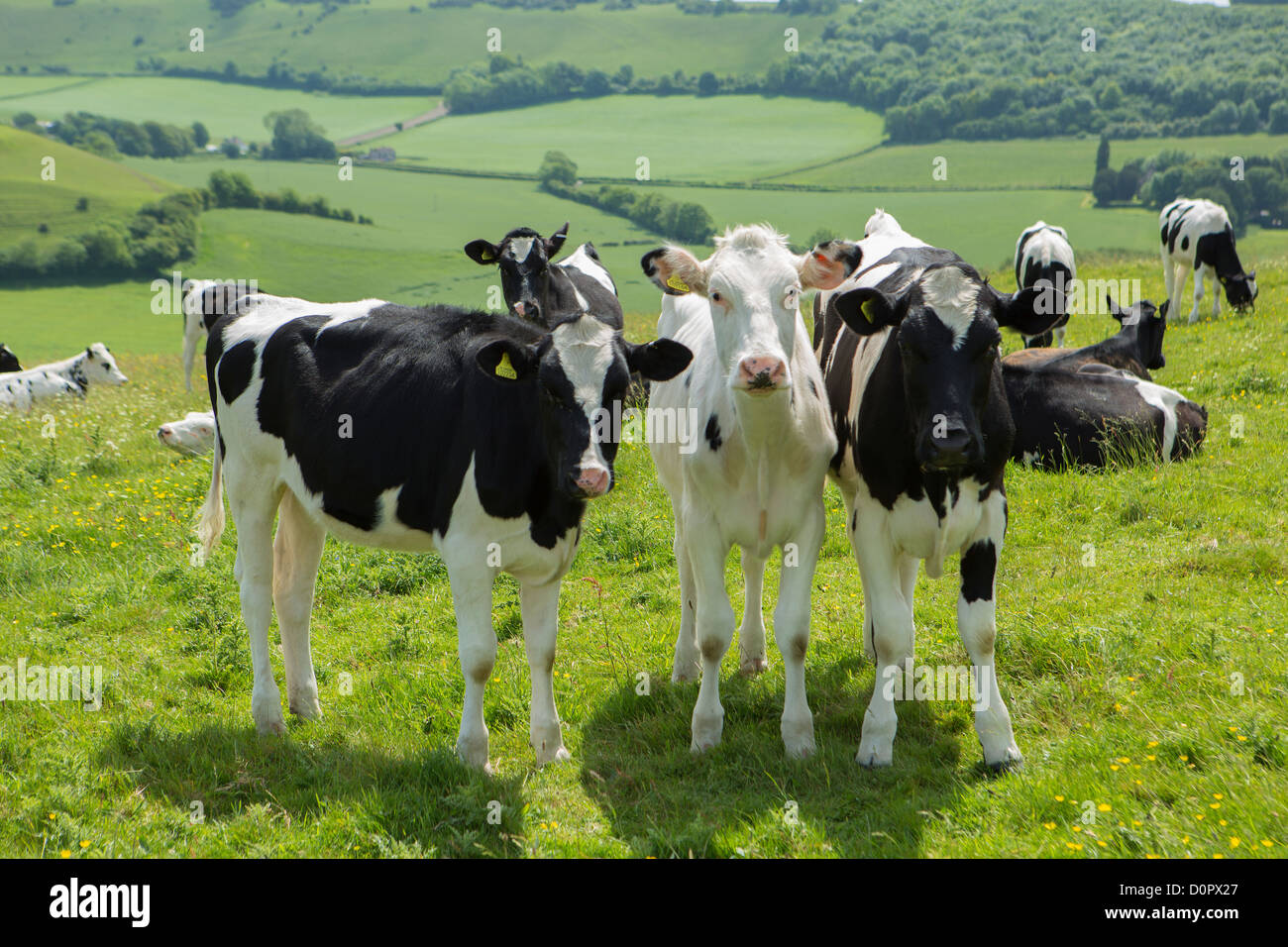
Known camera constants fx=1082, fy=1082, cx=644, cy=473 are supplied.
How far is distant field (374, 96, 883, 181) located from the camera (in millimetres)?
98062

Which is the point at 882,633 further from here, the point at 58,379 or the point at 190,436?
the point at 58,379

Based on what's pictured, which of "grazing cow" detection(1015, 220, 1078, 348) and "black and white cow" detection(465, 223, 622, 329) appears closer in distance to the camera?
"black and white cow" detection(465, 223, 622, 329)

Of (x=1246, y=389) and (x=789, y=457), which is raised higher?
(x=789, y=457)

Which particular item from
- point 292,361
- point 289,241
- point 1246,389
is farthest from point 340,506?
point 289,241

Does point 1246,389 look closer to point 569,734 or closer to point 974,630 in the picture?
point 974,630

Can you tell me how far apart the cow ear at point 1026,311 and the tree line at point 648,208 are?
184 feet

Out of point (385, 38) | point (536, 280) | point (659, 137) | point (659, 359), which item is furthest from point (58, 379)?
point (385, 38)

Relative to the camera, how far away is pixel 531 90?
134 meters

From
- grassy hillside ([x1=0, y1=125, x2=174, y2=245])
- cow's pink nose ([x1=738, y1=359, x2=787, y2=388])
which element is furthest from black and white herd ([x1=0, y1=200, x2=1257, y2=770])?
grassy hillside ([x1=0, y1=125, x2=174, y2=245])

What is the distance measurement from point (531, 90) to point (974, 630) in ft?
451

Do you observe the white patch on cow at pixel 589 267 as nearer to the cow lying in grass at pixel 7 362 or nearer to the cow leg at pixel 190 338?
the cow leg at pixel 190 338

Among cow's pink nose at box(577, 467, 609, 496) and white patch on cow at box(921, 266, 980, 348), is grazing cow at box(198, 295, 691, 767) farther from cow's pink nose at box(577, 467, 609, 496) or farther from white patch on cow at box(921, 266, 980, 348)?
white patch on cow at box(921, 266, 980, 348)

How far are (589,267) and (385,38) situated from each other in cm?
16756

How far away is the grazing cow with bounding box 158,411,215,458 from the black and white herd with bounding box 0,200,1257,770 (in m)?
6.61
